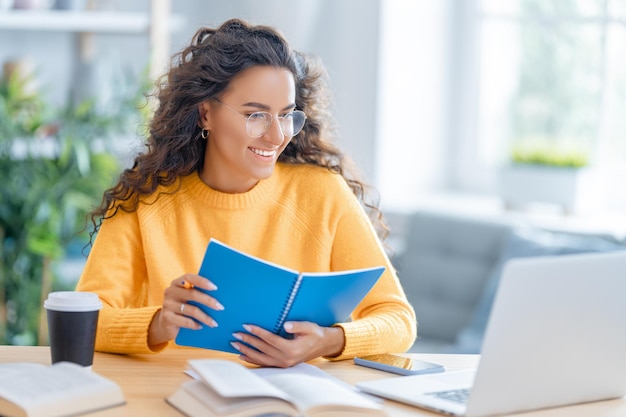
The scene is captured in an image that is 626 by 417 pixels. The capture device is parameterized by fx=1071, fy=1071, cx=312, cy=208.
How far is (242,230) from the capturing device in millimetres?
2193

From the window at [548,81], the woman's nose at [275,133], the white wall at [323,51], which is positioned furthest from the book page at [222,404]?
the window at [548,81]

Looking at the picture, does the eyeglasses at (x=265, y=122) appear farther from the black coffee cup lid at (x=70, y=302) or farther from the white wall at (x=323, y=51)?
the white wall at (x=323, y=51)

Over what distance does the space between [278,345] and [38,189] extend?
2.12 m

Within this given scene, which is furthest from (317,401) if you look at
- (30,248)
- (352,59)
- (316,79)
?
(352,59)

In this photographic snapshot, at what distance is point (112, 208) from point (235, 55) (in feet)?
1.28

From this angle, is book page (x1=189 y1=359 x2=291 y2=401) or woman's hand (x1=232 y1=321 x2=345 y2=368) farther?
woman's hand (x1=232 y1=321 x2=345 y2=368)

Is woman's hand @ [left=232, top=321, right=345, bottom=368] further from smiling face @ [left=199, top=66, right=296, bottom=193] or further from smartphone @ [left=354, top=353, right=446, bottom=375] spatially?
smiling face @ [left=199, top=66, right=296, bottom=193]

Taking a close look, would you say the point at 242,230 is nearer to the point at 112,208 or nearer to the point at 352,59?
the point at 112,208

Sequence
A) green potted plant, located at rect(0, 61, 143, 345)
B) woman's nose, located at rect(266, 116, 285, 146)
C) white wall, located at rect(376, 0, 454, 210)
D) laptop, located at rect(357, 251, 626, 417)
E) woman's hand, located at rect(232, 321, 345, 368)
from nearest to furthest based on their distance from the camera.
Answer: laptop, located at rect(357, 251, 626, 417) → woman's hand, located at rect(232, 321, 345, 368) → woman's nose, located at rect(266, 116, 285, 146) → green potted plant, located at rect(0, 61, 143, 345) → white wall, located at rect(376, 0, 454, 210)

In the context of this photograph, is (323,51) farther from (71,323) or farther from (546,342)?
(546,342)

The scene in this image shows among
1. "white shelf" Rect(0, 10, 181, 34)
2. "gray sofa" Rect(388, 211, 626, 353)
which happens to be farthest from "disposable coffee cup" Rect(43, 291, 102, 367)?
"white shelf" Rect(0, 10, 181, 34)

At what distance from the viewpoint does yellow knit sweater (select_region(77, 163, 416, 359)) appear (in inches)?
82.4

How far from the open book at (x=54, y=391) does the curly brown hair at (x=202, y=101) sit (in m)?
0.60

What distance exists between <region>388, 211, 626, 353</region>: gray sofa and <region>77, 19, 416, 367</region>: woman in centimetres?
119
